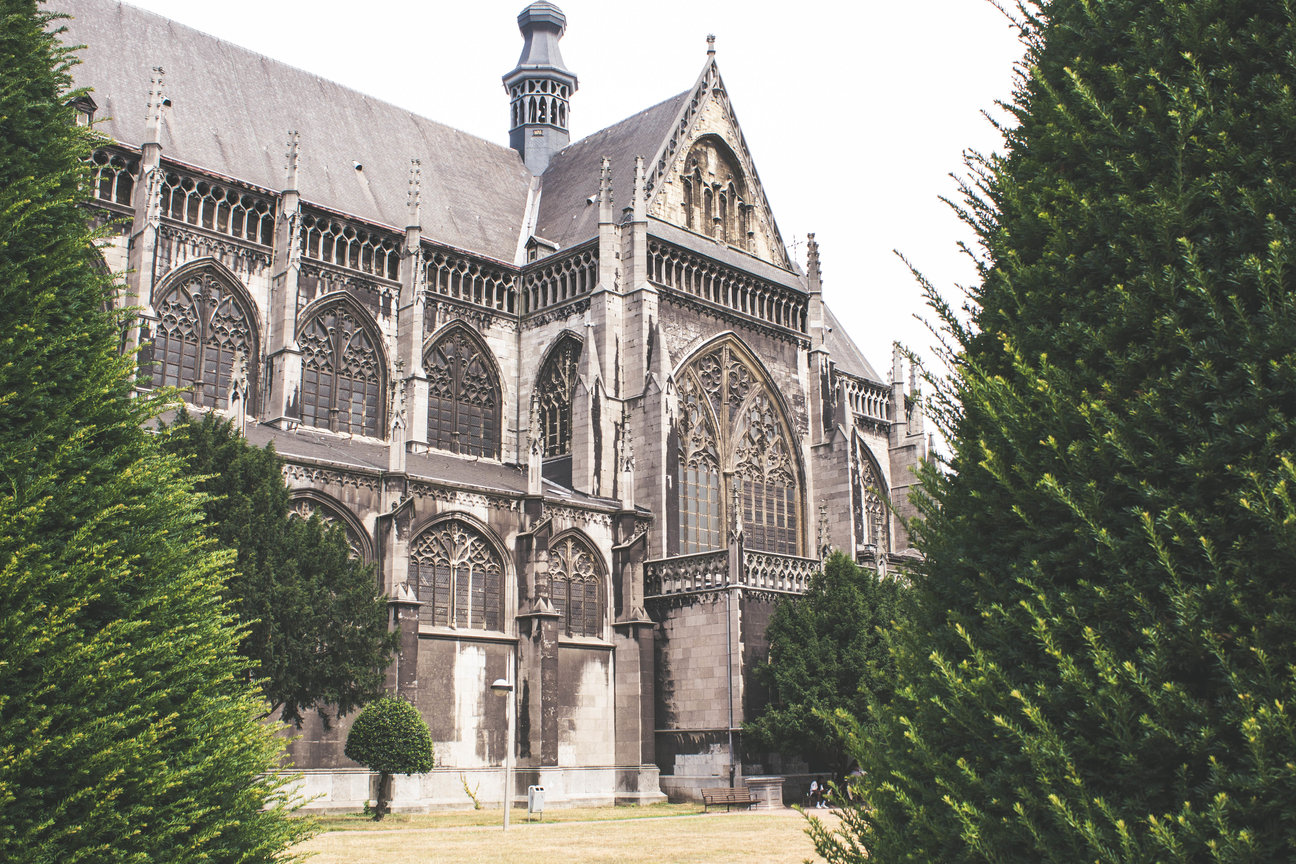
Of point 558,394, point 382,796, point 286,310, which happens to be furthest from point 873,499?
point 382,796

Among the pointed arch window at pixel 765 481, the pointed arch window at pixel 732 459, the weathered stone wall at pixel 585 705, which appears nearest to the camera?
the weathered stone wall at pixel 585 705

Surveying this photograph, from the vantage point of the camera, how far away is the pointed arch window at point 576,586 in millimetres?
31250

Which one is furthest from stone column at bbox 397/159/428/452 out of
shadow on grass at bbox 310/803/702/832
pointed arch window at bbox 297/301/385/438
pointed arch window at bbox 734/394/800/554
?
shadow on grass at bbox 310/803/702/832

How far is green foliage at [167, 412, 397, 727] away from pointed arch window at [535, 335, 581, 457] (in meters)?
12.8

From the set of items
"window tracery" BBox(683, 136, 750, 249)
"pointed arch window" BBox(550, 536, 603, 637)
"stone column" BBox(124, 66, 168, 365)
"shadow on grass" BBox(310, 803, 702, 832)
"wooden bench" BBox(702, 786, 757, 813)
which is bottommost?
"shadow on grass" BBox(310, 803, 702, 832)

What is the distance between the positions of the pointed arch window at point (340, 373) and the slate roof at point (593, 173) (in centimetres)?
771

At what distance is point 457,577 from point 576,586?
144 inches

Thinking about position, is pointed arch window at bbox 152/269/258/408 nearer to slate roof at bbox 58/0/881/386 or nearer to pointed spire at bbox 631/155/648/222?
slate roof at bbox 58/0/881/386

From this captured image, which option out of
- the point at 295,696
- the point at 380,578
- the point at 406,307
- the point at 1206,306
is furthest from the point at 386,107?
the point at 1206,306

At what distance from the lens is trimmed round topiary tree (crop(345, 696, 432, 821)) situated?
78.4ft

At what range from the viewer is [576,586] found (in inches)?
1249

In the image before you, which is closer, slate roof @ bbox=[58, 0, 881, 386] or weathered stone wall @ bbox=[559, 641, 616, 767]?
weathered stone wall @ bbox=[559, 641, 616, 767]

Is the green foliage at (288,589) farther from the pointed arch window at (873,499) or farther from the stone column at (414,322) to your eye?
the pointed arch window at (873,499)

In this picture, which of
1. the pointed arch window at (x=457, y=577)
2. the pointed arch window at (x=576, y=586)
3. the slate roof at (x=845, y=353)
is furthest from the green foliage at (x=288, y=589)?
the slate roof at (x=845, y=353)
